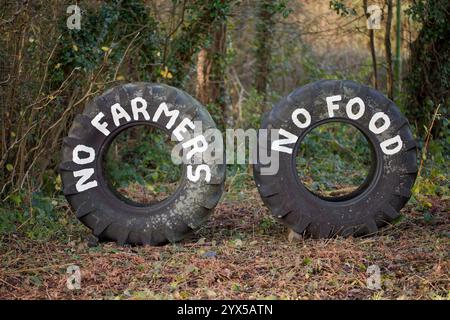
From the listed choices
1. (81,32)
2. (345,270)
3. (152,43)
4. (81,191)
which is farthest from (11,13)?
(345,270)

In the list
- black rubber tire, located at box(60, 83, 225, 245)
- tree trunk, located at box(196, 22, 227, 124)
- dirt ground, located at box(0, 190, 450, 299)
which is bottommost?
dirt ground, located at box(0, 190, 450, 299)

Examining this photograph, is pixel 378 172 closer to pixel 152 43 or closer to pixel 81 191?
pixel 81 191

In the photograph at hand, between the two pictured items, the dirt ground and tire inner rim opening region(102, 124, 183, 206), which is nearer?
the dirt ground

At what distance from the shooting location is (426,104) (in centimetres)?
1159

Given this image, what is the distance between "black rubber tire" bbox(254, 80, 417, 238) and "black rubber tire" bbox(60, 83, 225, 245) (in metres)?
0.54

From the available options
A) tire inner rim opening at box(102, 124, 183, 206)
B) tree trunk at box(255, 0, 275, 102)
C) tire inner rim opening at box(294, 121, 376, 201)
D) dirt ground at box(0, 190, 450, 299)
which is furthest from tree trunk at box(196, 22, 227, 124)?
dirt ground at box(0, 190, 450, 299)

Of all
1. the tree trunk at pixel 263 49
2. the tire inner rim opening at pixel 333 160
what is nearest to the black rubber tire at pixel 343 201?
the tire inner rim opening at pixel 333 160

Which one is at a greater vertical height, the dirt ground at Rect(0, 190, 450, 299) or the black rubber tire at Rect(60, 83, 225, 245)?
the black rubber tire at Rect(60, 83, 225, 245)

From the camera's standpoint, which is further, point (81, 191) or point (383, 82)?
point (383, 82)

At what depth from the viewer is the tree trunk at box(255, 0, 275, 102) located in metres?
14.2

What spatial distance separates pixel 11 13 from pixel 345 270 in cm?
465

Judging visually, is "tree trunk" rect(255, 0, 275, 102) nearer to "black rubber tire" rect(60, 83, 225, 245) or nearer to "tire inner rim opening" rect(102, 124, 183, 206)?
"tire inner rim opening" rect(102, 124, 183, 206)
